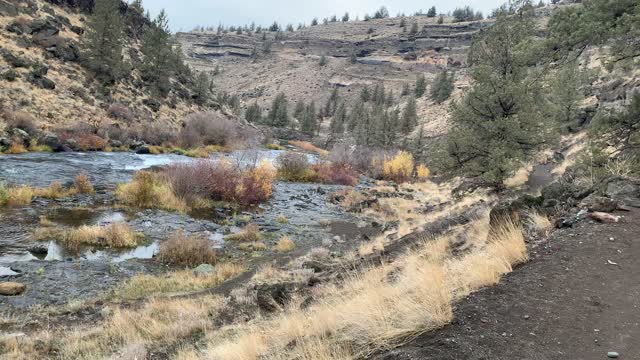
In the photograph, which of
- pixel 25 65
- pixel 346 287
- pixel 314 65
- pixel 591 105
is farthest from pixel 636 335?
pixel 314 65

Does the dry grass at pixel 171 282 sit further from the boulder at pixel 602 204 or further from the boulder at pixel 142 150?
the boulder at pixel 142 150

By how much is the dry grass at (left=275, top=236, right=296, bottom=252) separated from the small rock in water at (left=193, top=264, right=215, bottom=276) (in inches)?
161

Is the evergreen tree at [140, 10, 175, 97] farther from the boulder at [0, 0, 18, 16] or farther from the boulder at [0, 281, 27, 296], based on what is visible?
the boulder at [0, 281, 27, 296]

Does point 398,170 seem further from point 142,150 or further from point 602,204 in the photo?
point 602,204

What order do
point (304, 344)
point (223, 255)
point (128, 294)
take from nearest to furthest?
1. point (304, 344)
2. point (128, 294)
3. point (223, 255)

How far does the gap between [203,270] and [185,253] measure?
1407 millimetres

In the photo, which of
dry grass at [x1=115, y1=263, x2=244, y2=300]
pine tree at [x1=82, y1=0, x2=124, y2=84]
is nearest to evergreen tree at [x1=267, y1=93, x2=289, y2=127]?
pine tree at [x1=82, y1=0, x2=124, y2=84]

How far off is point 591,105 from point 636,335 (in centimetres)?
5490

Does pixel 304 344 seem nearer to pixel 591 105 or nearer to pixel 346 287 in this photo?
pixel 346 287

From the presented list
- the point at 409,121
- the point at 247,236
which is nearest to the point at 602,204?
the point at 247,236

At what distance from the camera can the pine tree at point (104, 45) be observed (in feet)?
160

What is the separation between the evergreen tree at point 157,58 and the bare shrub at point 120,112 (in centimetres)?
1332

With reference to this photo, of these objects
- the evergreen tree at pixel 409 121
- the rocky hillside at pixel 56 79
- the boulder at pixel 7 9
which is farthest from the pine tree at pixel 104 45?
the evergreen tree at pixel 409 121

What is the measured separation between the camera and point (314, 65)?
7795 inches
